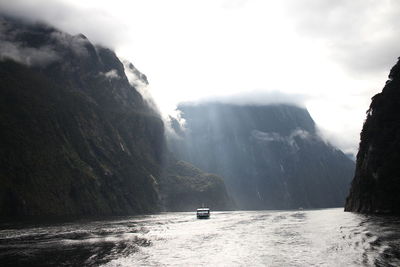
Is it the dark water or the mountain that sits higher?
the mountain

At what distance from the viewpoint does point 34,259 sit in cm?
7388

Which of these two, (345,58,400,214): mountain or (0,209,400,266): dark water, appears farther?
(345,58,400,214): mountain

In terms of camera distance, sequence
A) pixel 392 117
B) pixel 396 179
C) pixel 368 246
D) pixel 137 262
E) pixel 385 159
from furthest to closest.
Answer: pixel 392 117, pixel 385 159, pixel 396 179, pixel 368 246, pixel 137 262

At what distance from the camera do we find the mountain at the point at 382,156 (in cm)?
15138

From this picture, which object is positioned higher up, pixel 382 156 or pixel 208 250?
pixel 382 156

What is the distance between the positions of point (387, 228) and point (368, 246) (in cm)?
2756

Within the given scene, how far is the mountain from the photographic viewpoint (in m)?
151

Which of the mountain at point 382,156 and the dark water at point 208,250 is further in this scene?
the mountain at point 382,156

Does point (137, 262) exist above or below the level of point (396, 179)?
below

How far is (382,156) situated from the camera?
167 meters

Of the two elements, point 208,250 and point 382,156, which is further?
point 382,156

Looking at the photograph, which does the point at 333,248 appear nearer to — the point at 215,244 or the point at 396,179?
the point at 215,244

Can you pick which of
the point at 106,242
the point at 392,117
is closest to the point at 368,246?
the point at 106,242

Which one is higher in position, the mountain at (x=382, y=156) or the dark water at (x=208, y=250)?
the mountain at (x=382, y=156)
